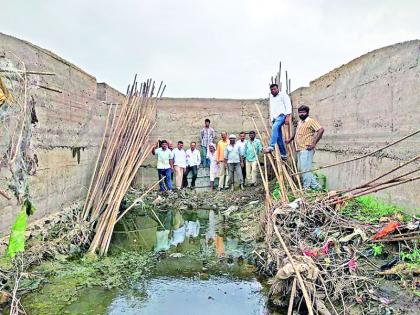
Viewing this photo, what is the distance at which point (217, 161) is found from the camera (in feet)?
33.9

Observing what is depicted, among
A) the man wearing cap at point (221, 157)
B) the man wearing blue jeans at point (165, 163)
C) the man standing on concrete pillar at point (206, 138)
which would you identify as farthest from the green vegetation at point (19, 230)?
the man standing on concrete pillar at point (206, 138)

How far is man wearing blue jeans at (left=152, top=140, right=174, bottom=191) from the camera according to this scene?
9836 mm

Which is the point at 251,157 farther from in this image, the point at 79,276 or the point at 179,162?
the point at 79,276

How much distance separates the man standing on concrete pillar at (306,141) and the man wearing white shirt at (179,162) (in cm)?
411

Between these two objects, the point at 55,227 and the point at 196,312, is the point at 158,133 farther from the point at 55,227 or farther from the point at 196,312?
the point at 196,312

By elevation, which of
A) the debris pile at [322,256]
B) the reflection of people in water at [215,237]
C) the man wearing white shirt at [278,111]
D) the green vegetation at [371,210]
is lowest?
the reflection of people in water at [215,237]

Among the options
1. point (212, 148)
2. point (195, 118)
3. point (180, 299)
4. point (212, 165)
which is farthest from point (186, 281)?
point (195, 118)

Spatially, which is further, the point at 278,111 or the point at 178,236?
the point at 278,111

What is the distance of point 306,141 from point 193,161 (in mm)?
4399

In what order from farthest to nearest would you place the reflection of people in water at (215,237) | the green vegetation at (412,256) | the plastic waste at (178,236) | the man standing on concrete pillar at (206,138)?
1. the man standing on concrete pillar at (206,138)
2. the plastic waste at (178,236)
3. the reflection of people in water at (215,237)
4. the green vegetation at (412,256)

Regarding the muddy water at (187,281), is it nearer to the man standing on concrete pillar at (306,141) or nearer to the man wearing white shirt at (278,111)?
the man standing on concrete pillar at (306,141)

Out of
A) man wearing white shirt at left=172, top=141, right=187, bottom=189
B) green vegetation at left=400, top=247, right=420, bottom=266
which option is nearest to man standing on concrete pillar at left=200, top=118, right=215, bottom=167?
man wearing white shirt at left=172, top=141, right=187, bottom=189

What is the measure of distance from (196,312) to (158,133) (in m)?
8.03

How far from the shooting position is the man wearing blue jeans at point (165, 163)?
9.84 metres
